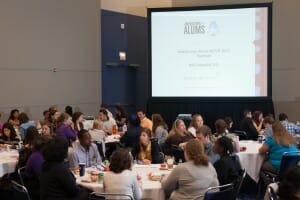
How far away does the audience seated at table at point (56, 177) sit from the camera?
14.4 feet

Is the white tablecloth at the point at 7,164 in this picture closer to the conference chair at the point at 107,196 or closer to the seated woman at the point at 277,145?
the conference chair at the point at 107,196

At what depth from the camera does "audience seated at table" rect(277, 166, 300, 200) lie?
3193 millimetres

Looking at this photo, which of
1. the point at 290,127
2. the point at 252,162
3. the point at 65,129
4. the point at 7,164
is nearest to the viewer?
the point at 7,164

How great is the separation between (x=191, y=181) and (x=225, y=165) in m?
0.72

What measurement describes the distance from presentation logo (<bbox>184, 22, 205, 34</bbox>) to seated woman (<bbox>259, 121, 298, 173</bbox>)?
6887 millimetres

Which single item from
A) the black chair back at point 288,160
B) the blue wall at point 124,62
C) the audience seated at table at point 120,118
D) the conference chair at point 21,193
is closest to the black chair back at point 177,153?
the black chair back at point 288,160

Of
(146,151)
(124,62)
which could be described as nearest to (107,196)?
(146,151)

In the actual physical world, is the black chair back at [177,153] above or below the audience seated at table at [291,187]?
below

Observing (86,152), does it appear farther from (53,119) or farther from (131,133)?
(53,119)

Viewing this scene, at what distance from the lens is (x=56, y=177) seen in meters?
4.38

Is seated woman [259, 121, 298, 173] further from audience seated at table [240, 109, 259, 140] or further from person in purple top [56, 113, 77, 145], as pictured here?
person in purple top [56, 113, 77, 145]

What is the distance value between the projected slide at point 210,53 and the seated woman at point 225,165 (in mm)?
7780

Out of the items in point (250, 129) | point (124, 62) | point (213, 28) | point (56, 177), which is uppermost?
point (213, 28)

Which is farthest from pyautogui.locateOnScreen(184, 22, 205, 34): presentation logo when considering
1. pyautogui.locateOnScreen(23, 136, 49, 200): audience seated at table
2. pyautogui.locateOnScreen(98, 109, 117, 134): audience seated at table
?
pyautogui.locateOnScreen(23, 136, 49, 200): audience seated at table
